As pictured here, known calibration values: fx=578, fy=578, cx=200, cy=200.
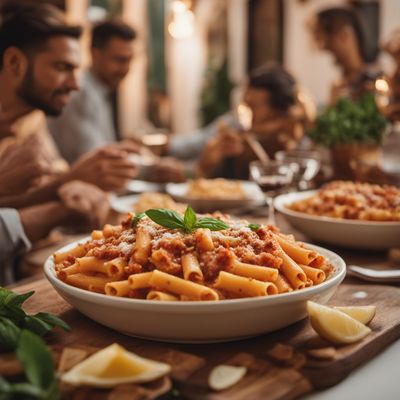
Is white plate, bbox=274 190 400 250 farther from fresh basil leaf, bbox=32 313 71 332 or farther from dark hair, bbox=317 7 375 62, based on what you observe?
dark hair, bbox=317 7 375 62

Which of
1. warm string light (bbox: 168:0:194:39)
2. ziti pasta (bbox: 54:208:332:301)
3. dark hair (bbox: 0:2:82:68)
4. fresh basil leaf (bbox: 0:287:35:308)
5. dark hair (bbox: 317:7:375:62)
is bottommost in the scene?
fresh basil leaf (bbox: 0:287:35:308)

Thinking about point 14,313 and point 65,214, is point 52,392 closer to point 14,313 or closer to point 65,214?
point 14,313

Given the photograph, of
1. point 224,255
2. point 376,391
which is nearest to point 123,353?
point 224,255

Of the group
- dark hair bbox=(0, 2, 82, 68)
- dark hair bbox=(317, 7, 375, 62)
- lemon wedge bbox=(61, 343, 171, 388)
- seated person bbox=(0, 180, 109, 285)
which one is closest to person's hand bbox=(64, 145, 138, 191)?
seated person bbox=(0, 180, 109, 285)

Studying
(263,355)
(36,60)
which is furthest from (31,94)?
(263,355)

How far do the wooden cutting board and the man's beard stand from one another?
1.73 m

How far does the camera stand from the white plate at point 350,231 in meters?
1.40

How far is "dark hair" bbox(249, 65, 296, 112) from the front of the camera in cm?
348

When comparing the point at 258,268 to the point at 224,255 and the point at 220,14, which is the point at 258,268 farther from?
the point at 220,14

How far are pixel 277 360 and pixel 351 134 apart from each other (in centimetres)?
141

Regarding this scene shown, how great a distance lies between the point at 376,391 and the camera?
2.71 ft

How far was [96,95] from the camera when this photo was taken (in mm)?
4016

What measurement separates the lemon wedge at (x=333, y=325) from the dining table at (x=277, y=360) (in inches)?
0.5

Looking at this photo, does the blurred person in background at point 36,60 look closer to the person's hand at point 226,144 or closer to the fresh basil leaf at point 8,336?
the person's hand at point 226,144
